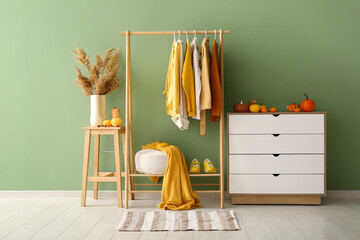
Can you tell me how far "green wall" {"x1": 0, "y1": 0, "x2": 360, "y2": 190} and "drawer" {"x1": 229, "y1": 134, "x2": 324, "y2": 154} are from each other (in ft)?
1.38

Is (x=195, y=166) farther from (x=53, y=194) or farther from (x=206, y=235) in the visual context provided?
(x=53, y=194)

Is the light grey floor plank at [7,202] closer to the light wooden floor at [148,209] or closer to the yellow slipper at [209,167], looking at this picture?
the light wooden floor at [148,209]

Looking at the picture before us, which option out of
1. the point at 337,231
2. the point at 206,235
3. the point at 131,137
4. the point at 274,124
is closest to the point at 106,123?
the point at 131,137

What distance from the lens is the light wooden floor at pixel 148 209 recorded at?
2734 millimetres

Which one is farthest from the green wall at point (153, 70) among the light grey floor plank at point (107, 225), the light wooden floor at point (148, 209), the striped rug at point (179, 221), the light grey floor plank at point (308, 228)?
the light grey floor plank at point (308, 228)

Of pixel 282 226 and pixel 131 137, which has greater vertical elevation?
pixel 131 137

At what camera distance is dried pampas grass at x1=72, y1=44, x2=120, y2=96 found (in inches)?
144

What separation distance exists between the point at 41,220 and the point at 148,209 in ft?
3.19

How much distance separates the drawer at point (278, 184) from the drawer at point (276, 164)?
59 millimetres

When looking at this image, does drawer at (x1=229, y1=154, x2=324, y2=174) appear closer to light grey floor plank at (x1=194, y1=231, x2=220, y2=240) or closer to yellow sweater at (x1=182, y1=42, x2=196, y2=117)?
yellow sweater at (x1=182, y1=42, x2=196, y2=117)

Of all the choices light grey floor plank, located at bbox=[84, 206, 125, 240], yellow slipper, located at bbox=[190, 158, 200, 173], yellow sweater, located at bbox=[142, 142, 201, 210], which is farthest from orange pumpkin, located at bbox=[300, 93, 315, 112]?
light grey floor plank, located at bbox=[84, 206, 125, 240]

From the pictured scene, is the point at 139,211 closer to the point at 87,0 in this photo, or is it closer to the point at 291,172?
the point at 291,172

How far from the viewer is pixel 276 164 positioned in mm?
3498

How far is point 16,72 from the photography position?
394 centimetres
